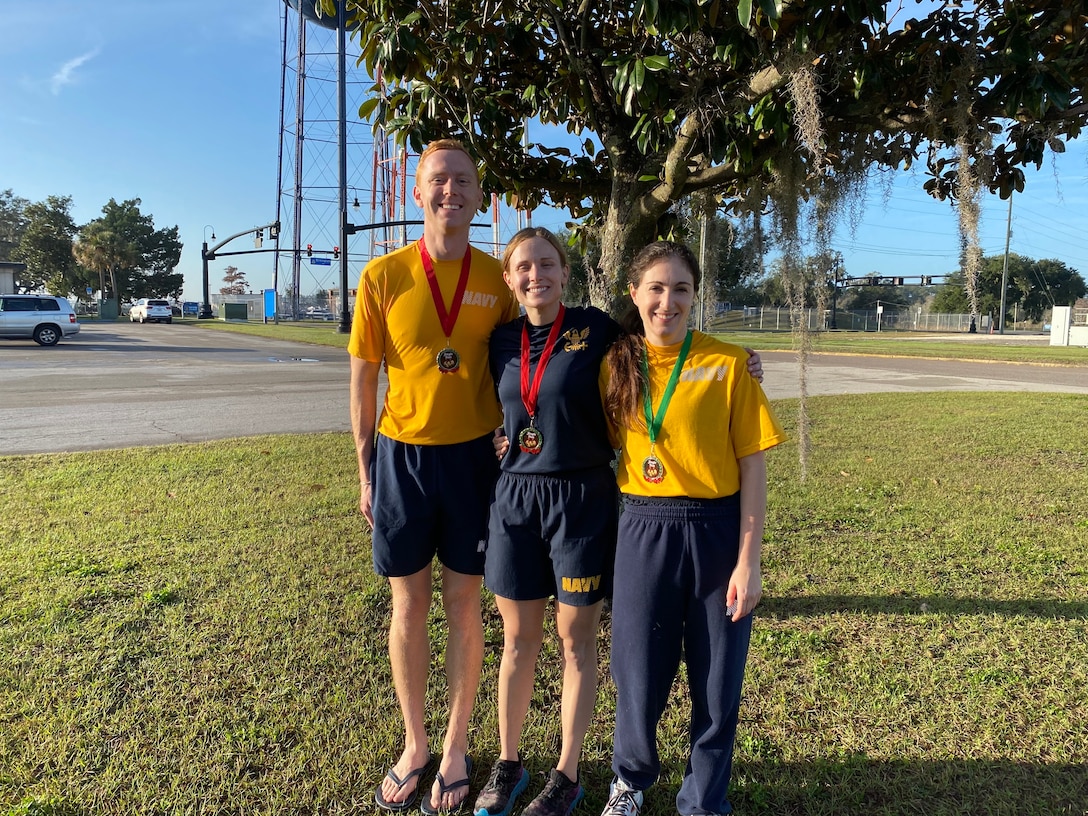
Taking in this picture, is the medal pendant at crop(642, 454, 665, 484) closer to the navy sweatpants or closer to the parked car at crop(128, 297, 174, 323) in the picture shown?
the navy sweatpants

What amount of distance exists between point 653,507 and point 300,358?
63.3ft

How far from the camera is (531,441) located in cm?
229

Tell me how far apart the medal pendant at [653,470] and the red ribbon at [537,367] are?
0.40 metres

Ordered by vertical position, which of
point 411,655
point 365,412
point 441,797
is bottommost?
point 441,797

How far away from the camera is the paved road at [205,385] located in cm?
902

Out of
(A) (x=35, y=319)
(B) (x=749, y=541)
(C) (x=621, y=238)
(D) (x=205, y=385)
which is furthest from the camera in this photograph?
(A) (x=35, y=319)

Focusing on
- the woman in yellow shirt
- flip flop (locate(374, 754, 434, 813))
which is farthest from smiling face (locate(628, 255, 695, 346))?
flip flop (locate(374, 754, 434, 813))

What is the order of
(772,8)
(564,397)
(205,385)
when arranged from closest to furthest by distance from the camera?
(772,8)
(564,397)
(205,385)

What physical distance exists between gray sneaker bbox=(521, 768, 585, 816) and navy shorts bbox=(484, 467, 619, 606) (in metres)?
0.64

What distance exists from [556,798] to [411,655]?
70 cm

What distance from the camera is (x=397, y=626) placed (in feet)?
8.39

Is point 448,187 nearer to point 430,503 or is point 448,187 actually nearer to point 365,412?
point 365,412

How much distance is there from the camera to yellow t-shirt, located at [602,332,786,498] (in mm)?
2168

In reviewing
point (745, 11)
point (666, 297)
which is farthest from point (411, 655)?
point (745, 11)
